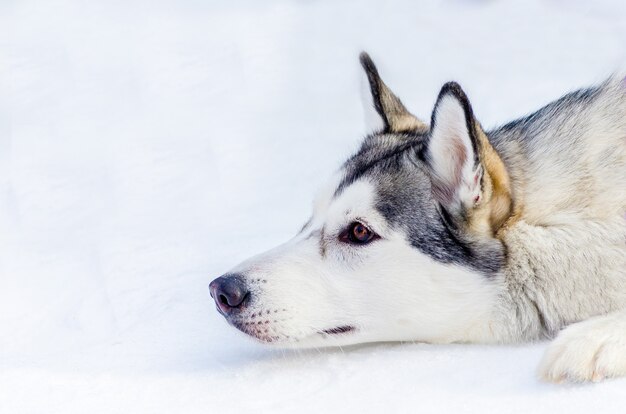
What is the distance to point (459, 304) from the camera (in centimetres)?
348

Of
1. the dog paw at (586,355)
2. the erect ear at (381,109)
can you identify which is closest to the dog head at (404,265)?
the dog paw at (586,355)

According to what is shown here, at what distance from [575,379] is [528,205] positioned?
735 millimetres

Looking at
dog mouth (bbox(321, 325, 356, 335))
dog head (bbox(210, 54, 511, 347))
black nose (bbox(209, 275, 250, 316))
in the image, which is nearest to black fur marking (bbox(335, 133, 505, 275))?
dog head (bbox(210, 54, 511, 347))

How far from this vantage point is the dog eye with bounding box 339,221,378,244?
11.6ft

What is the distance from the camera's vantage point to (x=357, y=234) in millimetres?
3564

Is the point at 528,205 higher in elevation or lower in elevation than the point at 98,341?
higher

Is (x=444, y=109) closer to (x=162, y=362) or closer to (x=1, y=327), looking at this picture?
(x=162, y=362)

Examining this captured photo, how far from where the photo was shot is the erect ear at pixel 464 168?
11.1 feet

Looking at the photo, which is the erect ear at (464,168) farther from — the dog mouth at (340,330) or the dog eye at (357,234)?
the dog mouth at (340,330)

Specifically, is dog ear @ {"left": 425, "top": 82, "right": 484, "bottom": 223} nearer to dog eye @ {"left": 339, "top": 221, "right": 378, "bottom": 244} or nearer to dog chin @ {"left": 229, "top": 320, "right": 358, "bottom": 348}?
dog eye @ {"left": 339, "top": 221, "right": 378, "bottom": 244}

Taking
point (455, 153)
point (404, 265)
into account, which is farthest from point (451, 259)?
point (455, 153)

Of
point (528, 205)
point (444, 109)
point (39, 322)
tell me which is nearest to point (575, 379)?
point (528, 205)

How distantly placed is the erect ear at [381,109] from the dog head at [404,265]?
0.60 m

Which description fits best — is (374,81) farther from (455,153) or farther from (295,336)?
(295,336)
